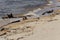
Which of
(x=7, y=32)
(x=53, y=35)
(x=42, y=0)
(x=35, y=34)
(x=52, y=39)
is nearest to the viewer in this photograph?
(x=52, y=39)

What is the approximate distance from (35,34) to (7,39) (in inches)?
37.1

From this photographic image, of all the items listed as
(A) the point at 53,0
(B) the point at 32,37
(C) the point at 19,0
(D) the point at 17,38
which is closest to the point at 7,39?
(D) the point at 17,38

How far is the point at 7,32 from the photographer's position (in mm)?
8336

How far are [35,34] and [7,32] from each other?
4.69 ft

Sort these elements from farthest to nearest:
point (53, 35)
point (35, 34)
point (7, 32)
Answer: point (7, 32), point (35, 34), point (53, 35)

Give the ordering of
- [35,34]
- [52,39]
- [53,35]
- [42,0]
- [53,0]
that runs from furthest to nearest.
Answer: [42,0], [53,0], [35,34], [53,35], [52,39]

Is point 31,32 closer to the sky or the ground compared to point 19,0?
closer to the sky

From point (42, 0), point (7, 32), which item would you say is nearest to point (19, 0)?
point (42, 0)

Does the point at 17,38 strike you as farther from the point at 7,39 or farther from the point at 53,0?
the point at 53,0

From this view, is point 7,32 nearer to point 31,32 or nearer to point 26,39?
point 31,32

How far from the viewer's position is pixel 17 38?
710 centimetres

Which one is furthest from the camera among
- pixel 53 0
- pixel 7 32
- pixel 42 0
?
pixel 42 0

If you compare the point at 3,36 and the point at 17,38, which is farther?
the point at 3,36

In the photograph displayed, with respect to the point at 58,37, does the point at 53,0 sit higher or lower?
lower
